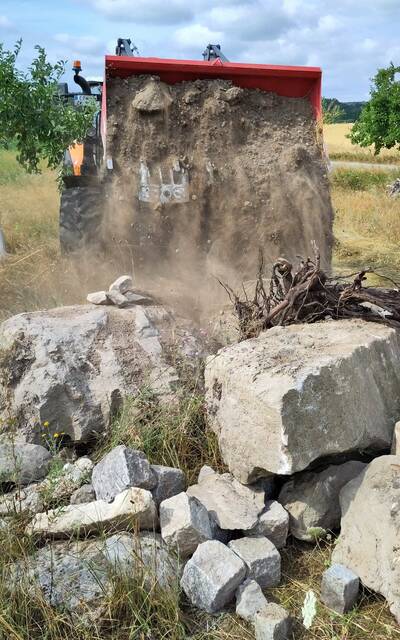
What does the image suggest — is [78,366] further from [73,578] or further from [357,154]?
[357,154]

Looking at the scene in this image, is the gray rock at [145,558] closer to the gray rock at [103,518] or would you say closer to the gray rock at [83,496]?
the gray rock at [103,518]

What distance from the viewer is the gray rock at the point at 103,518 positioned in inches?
116

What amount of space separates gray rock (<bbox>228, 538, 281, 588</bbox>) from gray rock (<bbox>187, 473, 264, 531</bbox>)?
0.09 metres

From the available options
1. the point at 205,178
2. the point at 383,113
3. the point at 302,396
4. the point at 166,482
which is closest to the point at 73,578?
the point at 166,482

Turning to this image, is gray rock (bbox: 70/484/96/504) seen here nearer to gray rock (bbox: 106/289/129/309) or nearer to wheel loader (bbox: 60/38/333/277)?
gray rock (bbox: 106/289/129/309)

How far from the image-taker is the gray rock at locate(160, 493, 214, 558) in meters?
2.88

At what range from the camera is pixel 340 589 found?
2758 mm

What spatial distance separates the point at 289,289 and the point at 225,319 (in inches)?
45.7

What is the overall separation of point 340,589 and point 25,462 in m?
1.60

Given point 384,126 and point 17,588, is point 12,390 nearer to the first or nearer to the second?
point 17,588

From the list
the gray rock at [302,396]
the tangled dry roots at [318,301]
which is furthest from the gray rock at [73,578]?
the tangled dry roots at [318,301]

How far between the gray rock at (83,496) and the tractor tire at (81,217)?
3.27m

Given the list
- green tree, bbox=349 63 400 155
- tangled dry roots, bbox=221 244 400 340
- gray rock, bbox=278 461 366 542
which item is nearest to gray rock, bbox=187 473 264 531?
gray rock, bbox=278 461 366 542

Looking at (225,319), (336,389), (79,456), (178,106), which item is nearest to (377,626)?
(336,389)
